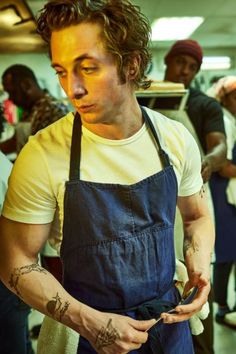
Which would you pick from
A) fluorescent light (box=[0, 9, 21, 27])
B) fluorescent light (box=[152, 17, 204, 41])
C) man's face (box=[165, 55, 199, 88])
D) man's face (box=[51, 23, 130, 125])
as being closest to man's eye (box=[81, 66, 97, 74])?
man's face (box=[51, 23, 130, 125])

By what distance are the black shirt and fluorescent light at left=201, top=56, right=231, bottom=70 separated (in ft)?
20.2

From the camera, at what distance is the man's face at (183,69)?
81.0 inches

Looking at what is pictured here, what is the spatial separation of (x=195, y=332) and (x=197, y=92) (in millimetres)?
1137

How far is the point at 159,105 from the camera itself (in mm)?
1648

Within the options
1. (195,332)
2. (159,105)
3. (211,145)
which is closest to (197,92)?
(211,145)

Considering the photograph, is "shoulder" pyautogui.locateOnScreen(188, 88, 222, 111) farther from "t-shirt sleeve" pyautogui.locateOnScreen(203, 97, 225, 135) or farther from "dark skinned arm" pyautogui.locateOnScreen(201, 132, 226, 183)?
"dark skinned arm" pyautogui.locateOnScreen(201, 132, 226, 183)

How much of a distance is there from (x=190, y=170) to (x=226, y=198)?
130 cm

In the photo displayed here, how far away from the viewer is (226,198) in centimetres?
231

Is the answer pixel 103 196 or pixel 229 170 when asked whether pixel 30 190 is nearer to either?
pixel 103 196

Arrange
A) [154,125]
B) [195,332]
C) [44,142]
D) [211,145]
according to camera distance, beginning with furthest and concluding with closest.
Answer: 1. [211,145]
2. [195,332]
3. [154,125]
4. [44,142]

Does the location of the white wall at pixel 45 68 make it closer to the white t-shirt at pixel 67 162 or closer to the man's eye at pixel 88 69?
the white t-shirt at pixel 67 162

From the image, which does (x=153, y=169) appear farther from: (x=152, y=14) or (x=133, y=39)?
(x=152, y=14)

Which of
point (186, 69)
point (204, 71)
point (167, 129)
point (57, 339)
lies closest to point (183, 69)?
point (186, 69)

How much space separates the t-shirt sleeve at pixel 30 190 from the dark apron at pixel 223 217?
5.14 feet
